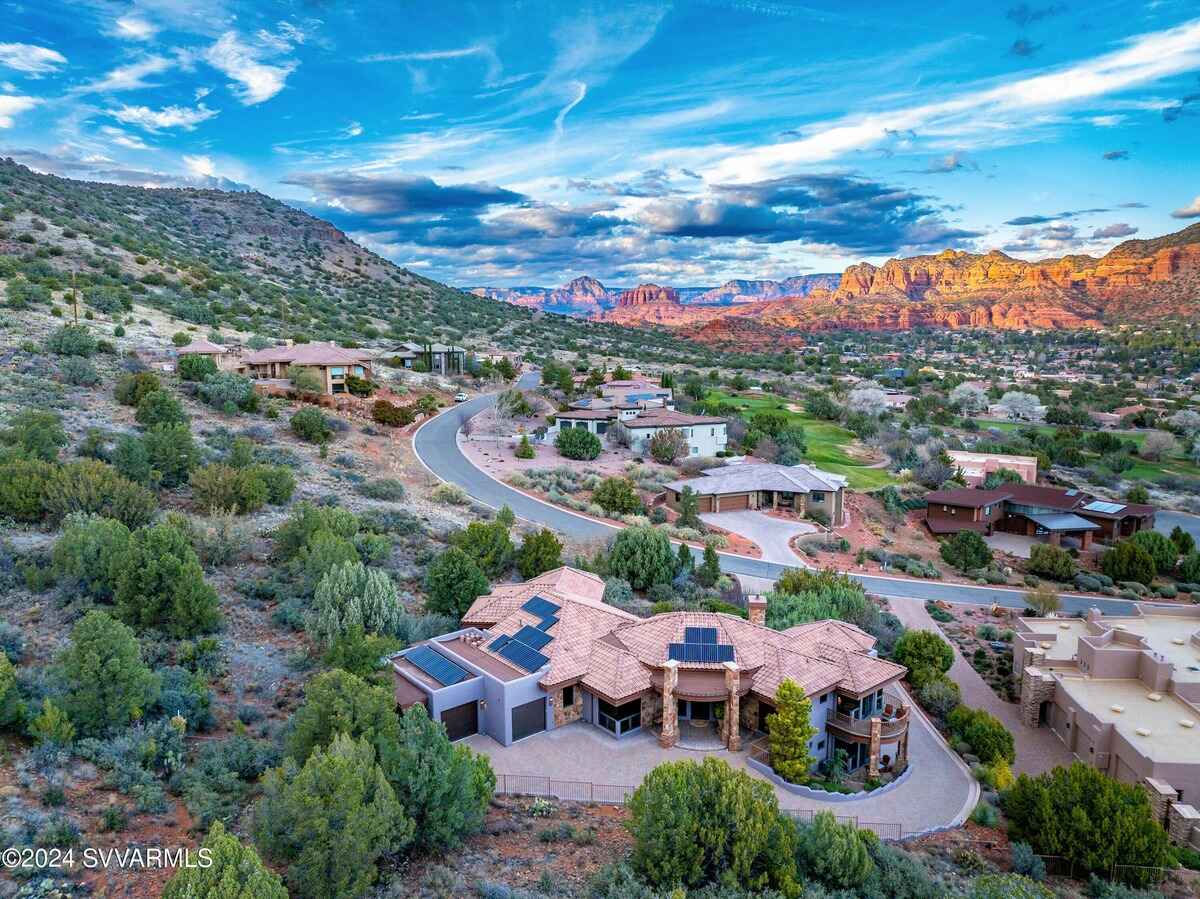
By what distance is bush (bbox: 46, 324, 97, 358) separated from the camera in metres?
38.0

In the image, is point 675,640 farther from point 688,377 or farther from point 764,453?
point 688,377

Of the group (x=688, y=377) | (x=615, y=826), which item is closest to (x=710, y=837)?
(x=615, y=826)

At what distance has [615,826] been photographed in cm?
1433

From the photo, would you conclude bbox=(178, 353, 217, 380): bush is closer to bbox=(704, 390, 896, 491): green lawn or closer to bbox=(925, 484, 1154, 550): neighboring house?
bbox=(704, 390, 896, 491): green lawn

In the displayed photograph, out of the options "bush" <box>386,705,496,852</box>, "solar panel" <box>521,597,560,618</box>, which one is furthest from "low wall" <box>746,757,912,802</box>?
"bush" <box>386,705,496,852</box>

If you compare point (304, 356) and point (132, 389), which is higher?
point (304, 356)

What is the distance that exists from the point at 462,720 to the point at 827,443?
50.3 meters

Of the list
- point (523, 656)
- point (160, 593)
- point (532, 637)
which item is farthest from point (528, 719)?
point (160, 593)

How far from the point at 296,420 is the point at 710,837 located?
105 feet

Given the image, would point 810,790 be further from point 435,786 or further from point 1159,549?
point 1159,549

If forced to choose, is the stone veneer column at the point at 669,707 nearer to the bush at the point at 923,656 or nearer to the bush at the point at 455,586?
the bush at the point at 455,586

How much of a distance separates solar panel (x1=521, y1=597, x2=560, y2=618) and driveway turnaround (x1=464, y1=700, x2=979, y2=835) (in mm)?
3011

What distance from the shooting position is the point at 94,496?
2198 centimetres

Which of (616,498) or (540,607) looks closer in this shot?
(540,607)
